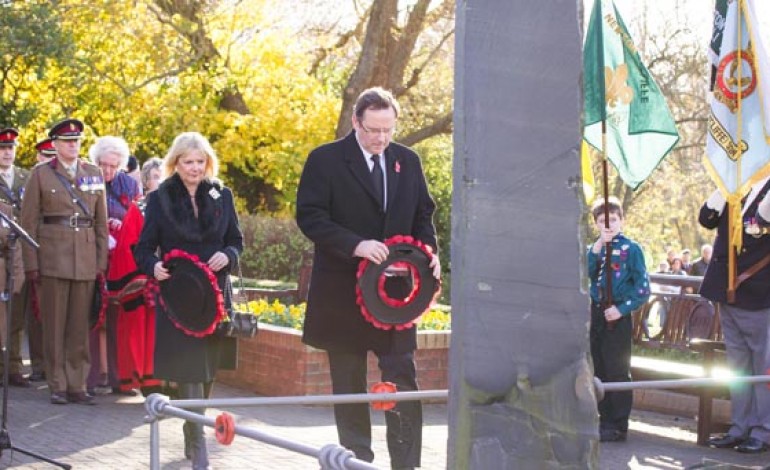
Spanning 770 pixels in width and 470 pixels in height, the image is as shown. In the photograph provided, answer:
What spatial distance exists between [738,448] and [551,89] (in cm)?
796

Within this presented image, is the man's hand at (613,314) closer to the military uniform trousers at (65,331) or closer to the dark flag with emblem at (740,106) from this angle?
the dark flag with emblem at (740,106)

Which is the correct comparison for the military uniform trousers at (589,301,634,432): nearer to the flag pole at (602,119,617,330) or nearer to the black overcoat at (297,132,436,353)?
the flag pole at (602,119,617,330)

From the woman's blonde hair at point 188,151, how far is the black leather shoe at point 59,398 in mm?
3577

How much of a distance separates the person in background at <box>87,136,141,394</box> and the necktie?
5.17 metres

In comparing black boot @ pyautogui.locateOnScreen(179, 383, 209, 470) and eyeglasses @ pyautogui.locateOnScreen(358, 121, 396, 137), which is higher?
eyeglasses @ pyautogui.locateOnScreen(358, 121, 396, 137)

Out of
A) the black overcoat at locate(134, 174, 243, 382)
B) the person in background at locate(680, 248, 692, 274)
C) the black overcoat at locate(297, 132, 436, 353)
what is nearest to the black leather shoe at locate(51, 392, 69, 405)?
the black overcoat at locate(134, 174, 243, 382)

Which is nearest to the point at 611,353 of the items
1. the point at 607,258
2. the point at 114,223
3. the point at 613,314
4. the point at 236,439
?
the point at 613,314

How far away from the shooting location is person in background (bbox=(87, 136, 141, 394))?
1216 cm

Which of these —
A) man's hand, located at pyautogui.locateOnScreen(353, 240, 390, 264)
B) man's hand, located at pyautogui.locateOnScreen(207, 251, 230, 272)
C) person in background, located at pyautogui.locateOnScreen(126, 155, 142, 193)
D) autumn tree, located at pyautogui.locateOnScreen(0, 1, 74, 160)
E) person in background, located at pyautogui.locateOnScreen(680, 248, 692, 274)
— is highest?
autumn tree, located at pyautogui.locateOnScreen(0, 1, 74, 160)

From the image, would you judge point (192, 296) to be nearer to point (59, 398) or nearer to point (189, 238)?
point (189, 238)

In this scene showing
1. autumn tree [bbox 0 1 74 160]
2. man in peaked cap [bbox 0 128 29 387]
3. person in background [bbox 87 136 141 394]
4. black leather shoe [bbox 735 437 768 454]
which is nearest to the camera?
black leather shoe [bbox 735 437 768 454]

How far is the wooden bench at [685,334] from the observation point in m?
10.9

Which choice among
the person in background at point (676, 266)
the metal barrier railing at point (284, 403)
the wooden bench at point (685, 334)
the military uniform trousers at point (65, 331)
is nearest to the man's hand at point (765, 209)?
the wooden bench at point (685, 334)

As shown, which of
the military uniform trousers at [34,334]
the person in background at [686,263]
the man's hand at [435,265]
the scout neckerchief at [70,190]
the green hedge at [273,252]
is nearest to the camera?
the man's hand at [435,265]
